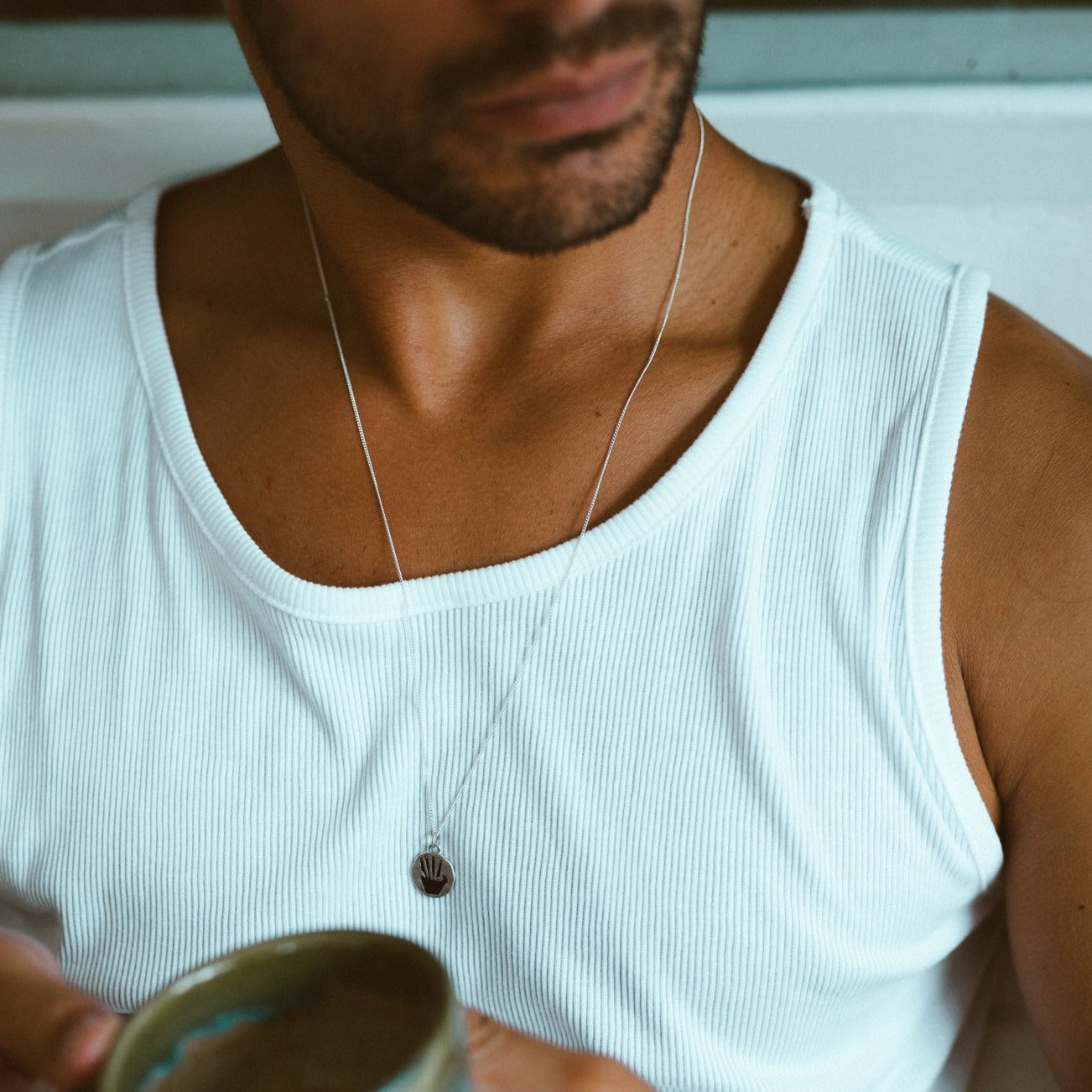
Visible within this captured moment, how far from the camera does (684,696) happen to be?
801mm

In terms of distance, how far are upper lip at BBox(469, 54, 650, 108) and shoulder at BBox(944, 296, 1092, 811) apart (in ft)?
0.94

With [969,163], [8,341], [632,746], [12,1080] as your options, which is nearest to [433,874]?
[632,746]

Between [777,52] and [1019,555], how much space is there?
59 centimetres

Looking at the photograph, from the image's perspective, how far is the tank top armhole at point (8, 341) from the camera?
3.21 ft

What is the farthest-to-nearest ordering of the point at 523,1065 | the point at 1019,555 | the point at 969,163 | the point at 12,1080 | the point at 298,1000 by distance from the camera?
1. the point at 969,163
2. the point at 1019,555
3. the point at 12,1080
4. the point at 523,1065
5. the point at 298,1000

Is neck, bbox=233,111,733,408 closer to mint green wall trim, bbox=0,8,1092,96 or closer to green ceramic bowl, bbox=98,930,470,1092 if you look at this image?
mint green wall trim, bbox=0,8,1092,96

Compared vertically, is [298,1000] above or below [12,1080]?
above

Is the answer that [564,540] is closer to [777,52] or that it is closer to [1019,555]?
[1019,555]

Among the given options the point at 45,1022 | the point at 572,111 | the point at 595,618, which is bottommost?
the point at 45,1022

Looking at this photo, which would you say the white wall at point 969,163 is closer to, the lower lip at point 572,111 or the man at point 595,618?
the man at point 595,618


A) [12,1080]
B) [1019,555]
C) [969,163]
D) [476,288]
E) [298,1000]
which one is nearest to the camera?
[298,1000]

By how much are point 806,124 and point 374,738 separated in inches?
25.6

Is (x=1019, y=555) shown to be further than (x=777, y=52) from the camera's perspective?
No

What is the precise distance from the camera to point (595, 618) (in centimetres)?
82
